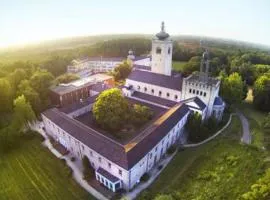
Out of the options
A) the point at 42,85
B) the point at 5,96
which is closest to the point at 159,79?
the point at 42,85

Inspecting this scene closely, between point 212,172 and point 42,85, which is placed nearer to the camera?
point 212,172

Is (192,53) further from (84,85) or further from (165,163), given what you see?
(165,163)

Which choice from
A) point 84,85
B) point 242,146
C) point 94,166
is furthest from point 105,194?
point 84,85

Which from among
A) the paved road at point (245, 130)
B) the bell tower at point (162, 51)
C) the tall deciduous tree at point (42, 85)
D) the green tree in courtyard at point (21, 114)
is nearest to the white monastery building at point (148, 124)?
the bell tower at point (162, 51)

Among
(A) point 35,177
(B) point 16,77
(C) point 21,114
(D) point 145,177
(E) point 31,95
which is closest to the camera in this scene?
(D) point 145,177

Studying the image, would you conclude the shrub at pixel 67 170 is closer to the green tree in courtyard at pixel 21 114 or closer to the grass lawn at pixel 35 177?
the grass lawn at pixel 35 177

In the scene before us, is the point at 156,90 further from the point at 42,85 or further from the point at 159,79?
the point at 42,85
